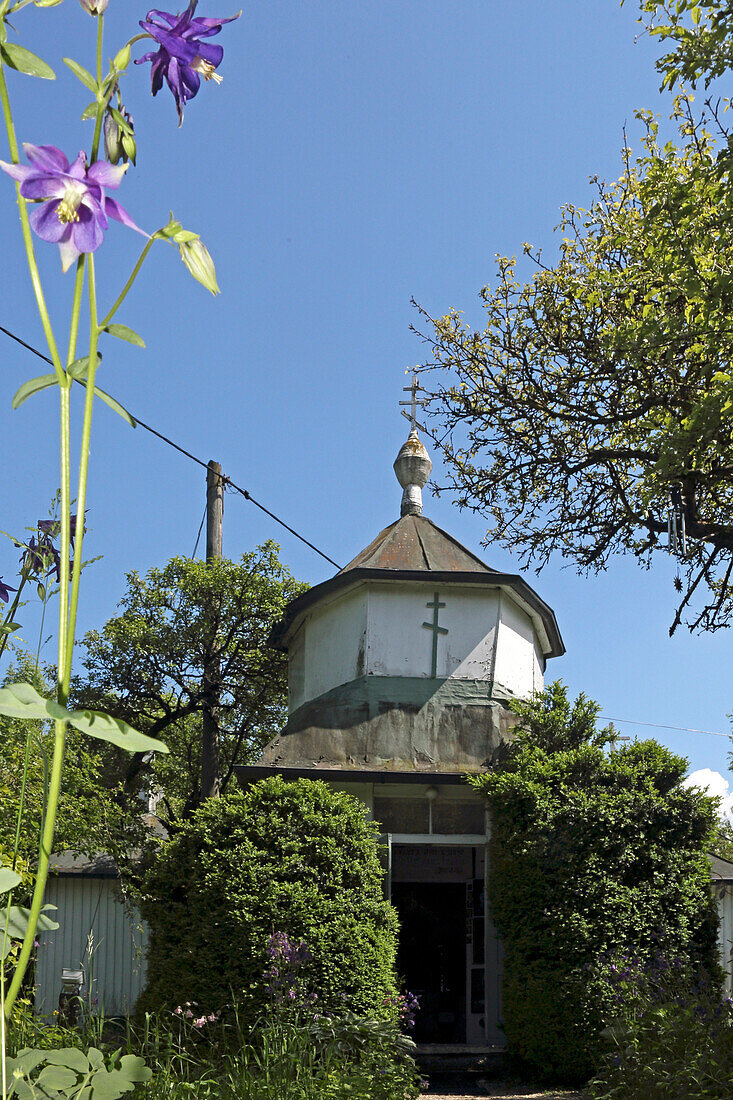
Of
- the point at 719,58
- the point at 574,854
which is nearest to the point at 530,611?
the point at 574,854

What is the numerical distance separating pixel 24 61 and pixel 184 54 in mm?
379

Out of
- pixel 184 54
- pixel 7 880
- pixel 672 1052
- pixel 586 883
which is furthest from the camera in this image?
pixel 586 883

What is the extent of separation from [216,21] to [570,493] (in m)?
11.8

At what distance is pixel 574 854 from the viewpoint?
34.9 feet

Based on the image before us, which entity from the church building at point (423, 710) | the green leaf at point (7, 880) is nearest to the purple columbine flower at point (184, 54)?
the green leaf at point (7, 880)

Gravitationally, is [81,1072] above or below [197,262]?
below

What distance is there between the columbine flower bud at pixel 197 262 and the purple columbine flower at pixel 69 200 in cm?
9

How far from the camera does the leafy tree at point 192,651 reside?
69.4ft

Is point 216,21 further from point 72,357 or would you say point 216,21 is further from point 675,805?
point 675,805

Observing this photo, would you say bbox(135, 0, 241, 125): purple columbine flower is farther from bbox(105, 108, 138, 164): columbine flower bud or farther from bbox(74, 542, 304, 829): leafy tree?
bbox(74, 542, 304, 829): leafy tree

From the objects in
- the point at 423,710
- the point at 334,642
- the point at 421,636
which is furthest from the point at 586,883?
the point at 334,642

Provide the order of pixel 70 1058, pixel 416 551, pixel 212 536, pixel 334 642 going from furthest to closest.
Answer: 1. pixel 212 536
2. pixel 416 551
3. pixel 334 642
4. pixel 70 1058

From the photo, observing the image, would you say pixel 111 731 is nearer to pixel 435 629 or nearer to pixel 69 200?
pixel 69 200

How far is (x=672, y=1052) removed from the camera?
7.58 m
